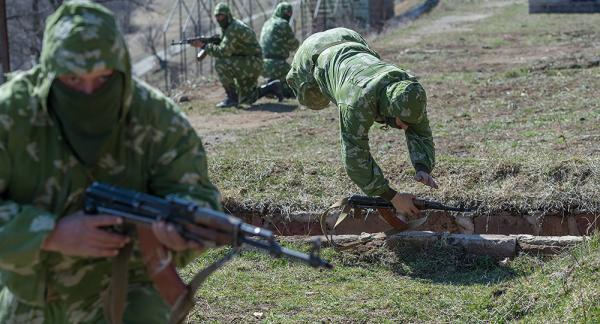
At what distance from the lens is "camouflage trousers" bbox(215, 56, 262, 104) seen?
1453 centimetres

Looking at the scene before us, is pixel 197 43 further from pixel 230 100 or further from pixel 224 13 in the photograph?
pixel 230 100

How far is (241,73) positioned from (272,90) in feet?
2.38

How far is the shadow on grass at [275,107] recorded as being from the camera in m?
14.0

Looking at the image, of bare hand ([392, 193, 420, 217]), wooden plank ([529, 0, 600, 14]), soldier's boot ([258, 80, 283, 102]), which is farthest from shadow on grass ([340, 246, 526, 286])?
wooden plank ([529, 0, 600, 14])

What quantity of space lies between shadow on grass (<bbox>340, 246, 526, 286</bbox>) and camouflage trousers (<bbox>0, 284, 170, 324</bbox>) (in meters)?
3.33

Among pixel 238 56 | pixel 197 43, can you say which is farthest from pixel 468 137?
pixel 197 43

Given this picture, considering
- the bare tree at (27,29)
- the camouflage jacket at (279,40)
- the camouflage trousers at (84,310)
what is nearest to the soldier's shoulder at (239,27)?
the camouflage jacket at (279,40)

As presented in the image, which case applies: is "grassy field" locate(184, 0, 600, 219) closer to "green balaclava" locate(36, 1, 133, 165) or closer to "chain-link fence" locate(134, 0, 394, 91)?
"chain-link fence" locate(134, 0, 394, 91)

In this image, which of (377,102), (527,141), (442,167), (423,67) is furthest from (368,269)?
(423,67)

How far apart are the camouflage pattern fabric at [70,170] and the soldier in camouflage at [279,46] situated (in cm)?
1192

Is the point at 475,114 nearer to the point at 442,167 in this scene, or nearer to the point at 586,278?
the point at 442,167

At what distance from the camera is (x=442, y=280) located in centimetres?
660

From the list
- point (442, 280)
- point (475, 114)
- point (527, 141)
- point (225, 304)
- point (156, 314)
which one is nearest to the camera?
point (156, 314)

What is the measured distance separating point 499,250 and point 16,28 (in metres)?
22.4
